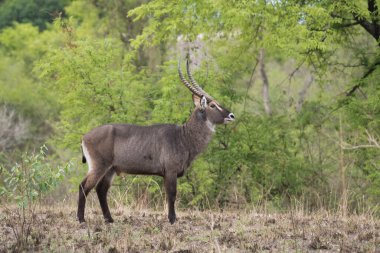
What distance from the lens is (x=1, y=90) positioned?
31297 mm

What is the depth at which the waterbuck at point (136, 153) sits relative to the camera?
8953 mm

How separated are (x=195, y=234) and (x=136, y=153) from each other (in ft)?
5.40

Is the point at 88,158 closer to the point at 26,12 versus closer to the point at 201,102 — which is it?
the point at 201,102

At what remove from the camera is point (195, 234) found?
809cm

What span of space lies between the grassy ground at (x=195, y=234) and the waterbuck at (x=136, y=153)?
0.48 m

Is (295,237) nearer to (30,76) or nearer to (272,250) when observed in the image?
(272,250)

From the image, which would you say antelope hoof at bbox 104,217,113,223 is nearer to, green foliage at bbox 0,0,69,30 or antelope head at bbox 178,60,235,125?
antelope head at bbox 178,60,235,125

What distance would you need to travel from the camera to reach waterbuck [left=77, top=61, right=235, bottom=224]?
8.95m

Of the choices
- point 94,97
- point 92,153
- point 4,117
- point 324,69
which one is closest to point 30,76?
point 4,117

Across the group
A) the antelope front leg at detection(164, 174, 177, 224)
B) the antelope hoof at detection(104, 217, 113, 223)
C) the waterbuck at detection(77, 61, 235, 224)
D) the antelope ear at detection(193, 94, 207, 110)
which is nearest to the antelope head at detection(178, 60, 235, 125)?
the antelope ear at detection(193, 94, 207, 110)

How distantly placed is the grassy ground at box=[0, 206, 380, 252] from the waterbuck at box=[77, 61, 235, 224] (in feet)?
1.57

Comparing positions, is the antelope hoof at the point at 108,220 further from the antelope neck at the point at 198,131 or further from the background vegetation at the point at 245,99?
the background vegetation at the point at 245,99

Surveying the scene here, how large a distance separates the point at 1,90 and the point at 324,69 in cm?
1976

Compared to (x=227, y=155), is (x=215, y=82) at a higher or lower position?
higher
